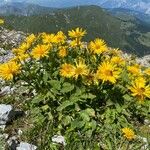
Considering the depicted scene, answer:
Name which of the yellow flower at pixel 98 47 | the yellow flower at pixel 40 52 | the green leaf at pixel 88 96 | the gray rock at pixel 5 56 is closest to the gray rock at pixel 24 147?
the green leaf at pixel 88 96

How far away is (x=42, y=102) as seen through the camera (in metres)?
8.80

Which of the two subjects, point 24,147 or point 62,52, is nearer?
point 24,147

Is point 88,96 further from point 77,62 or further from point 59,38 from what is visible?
point 59,38

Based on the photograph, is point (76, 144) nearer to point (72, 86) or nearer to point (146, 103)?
point (72, 86)

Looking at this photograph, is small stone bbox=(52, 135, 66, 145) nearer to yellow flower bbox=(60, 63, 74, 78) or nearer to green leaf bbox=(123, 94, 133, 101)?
yellow flower bbox=(60, 63, 74, 78)

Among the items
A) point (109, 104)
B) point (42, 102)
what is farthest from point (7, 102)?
point (109, 104)

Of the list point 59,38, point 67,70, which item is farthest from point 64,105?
point 59,38

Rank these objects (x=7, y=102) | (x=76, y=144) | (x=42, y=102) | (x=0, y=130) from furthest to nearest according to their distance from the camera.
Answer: (x=7, y=102) < (x=42, y=102) < (x=0, y=130) < (x=76, y=144)

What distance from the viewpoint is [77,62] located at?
8.66m

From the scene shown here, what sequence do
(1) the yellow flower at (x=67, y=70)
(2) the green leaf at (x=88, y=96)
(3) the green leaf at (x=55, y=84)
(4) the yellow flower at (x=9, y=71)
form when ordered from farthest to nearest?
1. (3) the green leaf at (x=55, y=84)
2. (2) the green leaf at (x=88, y=96)
3. (1) the yellow flower at (x=67, y=70)
4. (4) the yellow flower at (x=9, y=71)

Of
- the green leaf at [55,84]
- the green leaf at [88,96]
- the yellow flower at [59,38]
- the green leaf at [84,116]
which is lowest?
the green leaf at [84,116]

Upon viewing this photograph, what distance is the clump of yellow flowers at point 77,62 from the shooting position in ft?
24.4

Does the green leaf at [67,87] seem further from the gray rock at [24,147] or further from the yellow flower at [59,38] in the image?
the gray rock at [24,147]

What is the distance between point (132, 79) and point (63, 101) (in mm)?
1636
